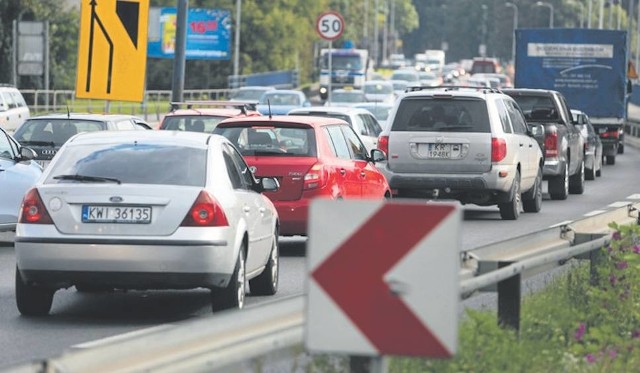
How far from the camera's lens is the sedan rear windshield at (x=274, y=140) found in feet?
59.8

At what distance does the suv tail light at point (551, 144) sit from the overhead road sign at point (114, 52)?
254 inches

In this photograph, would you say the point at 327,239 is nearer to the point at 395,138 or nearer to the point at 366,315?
the point at 366,315

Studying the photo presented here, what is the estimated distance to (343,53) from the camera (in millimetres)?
92750

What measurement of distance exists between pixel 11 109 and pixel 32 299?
3078cm

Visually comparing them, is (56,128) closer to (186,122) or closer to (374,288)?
(186,122)

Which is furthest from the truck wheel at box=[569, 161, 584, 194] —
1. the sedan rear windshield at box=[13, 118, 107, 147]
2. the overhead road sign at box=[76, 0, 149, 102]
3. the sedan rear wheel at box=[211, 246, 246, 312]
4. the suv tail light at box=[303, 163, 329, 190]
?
the sedan rear wheel at box=[211, 246, 246, 312]

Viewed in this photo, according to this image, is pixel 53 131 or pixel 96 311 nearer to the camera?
pixel 96 311

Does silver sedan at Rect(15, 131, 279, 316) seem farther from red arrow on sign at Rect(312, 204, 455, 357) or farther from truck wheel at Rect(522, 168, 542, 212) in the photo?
truck wheel at Rect(522, 168, 542, 212)

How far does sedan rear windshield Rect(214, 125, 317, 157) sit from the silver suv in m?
5.25

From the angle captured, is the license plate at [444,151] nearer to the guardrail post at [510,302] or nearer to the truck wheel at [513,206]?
the truck wheel at [513,206]

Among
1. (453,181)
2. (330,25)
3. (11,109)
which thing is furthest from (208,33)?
(453,181)

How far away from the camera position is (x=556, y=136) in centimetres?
2925

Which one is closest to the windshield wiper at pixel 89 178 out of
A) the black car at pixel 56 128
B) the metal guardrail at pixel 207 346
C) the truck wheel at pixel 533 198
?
the metal guardrail at pixel 207 346

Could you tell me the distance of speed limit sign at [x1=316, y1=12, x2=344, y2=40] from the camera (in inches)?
1635
